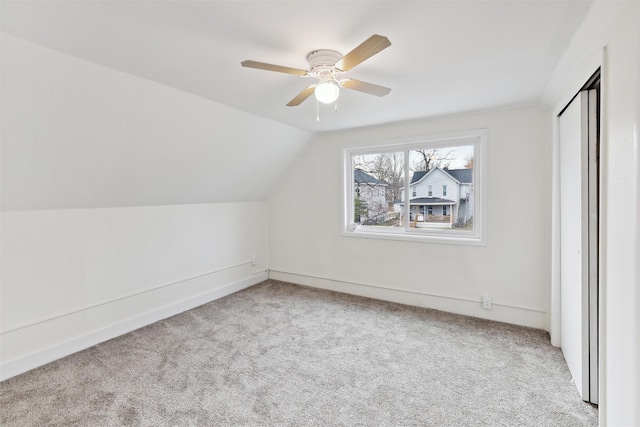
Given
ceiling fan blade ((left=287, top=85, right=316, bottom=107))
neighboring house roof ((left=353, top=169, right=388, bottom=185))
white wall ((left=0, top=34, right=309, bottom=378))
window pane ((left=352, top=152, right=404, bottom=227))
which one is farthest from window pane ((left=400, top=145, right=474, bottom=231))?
ceiling fan blade ((left=287, top=85, right=316, bottom=107))

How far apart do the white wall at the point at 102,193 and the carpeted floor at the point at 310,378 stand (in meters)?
0.38

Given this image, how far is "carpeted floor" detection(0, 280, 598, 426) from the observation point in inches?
73.4

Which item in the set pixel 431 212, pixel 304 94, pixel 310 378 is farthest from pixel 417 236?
pixel 304 94

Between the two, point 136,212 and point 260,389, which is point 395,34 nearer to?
point 260,389

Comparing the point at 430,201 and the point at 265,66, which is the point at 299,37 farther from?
the point at 430,201

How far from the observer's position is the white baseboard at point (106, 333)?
7.63 feet

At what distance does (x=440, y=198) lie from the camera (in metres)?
3.47

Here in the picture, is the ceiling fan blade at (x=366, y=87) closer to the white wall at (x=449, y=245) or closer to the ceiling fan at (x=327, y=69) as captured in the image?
the ceiling fan at (x=327, y=69)

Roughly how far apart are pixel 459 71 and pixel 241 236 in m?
3.33

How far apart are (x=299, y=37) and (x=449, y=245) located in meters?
2.62

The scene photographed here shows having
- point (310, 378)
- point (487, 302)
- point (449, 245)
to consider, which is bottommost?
point (310, 378)

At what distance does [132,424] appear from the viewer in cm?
181

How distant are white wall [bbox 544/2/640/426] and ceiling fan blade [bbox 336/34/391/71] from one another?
890mm

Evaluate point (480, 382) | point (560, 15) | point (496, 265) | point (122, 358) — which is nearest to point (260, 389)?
point (122, 358)
